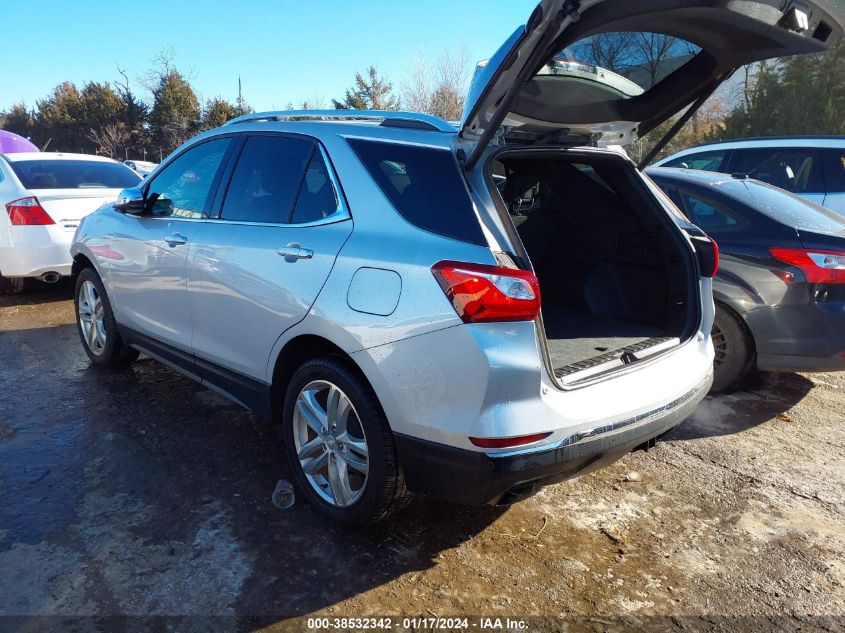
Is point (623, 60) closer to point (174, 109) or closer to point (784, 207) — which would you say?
point (784, 207)

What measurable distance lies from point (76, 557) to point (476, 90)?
250 cm

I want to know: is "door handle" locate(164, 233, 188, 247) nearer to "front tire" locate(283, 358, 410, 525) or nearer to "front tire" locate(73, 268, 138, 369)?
"front tire" locate(73, 268, 138, 369)

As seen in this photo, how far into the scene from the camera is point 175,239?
3785 millimetres

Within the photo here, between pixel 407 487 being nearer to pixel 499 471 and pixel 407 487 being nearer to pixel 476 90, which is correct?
pixel 499 471

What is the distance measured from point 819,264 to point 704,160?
380 cm

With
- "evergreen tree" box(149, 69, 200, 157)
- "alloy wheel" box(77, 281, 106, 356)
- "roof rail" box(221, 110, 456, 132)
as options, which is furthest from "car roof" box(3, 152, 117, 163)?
"evergreen tree" box(149, 69, 200, 157)

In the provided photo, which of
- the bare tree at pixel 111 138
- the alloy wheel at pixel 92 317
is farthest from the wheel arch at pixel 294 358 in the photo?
the bare tree at pixel 111 138

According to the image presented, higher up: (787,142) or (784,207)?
(787,142)

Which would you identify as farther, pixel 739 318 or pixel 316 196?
pixel 739 318

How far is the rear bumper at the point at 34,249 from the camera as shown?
22.0 ft

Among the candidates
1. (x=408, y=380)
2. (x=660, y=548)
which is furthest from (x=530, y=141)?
(x=660, y=548)

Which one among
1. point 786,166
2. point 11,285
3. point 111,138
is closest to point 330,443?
point 786,166

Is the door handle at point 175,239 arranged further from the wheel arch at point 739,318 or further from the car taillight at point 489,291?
the wheel arch at point 739,318

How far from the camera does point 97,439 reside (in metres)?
3.82
